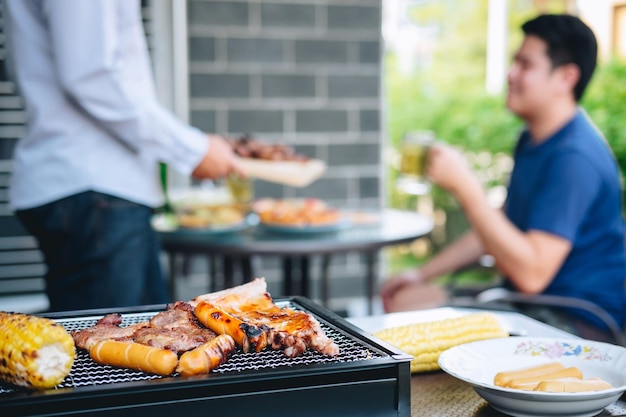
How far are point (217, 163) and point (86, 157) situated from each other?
0.43 m

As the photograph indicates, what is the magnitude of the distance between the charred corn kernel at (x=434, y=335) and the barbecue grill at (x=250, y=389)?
1.00 ft

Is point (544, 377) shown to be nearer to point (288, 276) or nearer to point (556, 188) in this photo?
point (556, 188)

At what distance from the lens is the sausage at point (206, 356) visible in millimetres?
1079

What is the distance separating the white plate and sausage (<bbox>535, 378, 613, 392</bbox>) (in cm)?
2

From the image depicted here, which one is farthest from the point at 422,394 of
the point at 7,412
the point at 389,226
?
the point at 389,226

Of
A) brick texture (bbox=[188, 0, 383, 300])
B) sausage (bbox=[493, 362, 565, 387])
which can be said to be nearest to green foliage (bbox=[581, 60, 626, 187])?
brick texture (bbox=[188, 0, 383, 300])

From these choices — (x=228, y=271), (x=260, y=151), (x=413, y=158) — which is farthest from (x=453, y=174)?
(x=228, y=271)

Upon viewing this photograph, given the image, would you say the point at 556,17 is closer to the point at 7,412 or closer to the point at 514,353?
the point at 514,353

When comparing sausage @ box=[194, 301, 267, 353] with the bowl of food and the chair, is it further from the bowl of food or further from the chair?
the bowl of food

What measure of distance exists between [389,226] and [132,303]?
1129mm

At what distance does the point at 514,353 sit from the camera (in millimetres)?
1492

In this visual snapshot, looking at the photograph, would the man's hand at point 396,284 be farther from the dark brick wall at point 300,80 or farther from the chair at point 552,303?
the dark brick wall at point 300,80

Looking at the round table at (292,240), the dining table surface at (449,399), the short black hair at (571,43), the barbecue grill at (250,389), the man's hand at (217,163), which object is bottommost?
the round table at (292,240)

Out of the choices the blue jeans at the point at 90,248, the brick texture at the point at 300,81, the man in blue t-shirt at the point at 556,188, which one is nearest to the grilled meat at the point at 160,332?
the blue jeans at the point at 90,248
